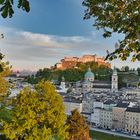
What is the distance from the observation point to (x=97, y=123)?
150 ft

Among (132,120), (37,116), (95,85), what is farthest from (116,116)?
(37,116)

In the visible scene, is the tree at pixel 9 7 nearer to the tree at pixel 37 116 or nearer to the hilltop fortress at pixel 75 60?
the tree at pixel 37 116

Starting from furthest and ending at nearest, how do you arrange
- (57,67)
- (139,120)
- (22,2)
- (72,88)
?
(57,67)
(72,88)
(139,120)
(22,2)

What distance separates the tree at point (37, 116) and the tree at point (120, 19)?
513 centimetres

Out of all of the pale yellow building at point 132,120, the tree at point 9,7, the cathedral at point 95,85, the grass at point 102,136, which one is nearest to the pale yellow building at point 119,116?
the pale yellow building at point 132,120

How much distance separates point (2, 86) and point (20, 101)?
0.51 m

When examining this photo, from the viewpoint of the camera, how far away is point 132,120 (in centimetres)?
4069

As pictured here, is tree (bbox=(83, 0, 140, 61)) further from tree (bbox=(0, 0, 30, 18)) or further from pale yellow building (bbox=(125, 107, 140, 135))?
pale yellow building (bbox=(125, 107, 140, 135))

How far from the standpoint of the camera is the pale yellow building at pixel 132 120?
4012 centimetres

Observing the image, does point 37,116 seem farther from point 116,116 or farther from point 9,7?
point 116,116

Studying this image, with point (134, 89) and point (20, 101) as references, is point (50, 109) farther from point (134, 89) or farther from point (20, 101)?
point (134, 89)

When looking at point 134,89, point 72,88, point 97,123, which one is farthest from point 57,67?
point 97,123

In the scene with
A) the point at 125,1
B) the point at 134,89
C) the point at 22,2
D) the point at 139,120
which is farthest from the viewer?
the point at 134,89

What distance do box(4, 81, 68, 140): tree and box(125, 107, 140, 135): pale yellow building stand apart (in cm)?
3114
